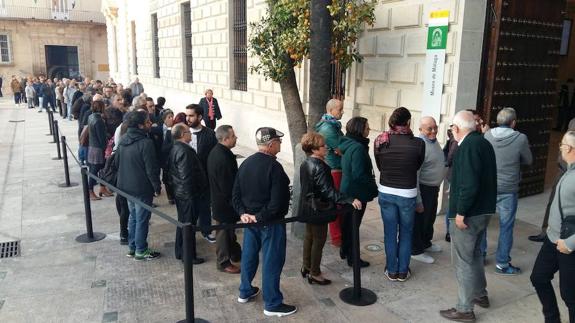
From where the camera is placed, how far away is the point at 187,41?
58.2 ft

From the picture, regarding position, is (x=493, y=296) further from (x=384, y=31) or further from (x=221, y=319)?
(x=384, y=31)

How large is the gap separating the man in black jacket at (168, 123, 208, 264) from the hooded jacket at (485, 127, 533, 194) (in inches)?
126

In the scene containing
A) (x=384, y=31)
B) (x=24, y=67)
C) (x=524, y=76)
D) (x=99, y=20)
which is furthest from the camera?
(x=99, y=20)

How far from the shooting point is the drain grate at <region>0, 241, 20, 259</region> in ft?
18.5

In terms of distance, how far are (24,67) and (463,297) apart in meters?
39.7

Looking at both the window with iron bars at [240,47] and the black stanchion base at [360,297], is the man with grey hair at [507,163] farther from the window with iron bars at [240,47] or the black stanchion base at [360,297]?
the window with iron bars at [240,47]

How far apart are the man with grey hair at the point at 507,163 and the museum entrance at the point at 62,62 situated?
39190 millimetres

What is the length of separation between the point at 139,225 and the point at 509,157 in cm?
419

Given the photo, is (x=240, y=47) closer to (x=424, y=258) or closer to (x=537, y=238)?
(x=424, y=258)

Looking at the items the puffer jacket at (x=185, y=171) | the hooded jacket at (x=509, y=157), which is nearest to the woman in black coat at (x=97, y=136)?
the puffer jacket at (x=185, y=171)

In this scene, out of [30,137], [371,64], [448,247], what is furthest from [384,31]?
[30,137]

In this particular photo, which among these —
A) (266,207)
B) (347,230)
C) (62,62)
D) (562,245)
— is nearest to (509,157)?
(562,245)

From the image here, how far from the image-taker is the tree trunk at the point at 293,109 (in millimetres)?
7463

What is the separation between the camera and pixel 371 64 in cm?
834
